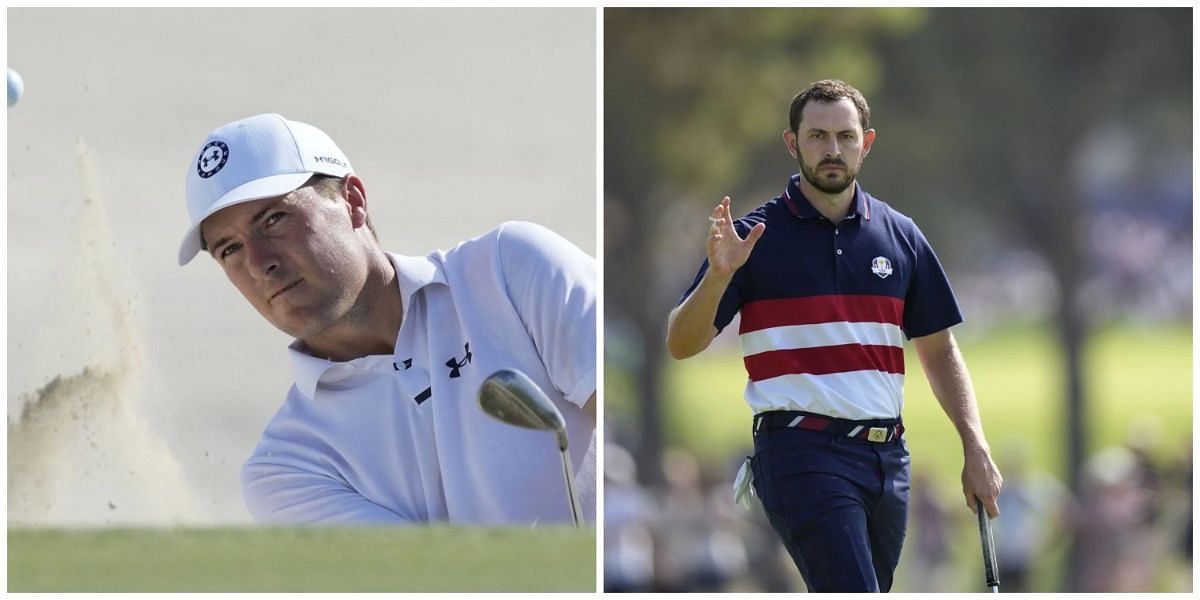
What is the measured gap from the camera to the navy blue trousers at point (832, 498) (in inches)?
174

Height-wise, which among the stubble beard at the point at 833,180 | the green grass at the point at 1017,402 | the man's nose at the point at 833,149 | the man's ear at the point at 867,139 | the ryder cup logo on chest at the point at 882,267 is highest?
the man's ear at the point at 867,139

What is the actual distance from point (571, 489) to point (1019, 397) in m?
12.7

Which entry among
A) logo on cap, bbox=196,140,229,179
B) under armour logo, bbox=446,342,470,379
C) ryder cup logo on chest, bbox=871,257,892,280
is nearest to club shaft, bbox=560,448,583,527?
under armour logo, bbox=446,342,470,379

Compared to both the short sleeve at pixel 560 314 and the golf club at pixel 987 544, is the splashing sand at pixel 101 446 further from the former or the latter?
the golf club at pixel 987 544

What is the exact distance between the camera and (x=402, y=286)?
5.41 m

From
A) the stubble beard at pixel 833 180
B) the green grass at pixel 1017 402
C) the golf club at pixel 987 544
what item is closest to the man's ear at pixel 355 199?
the stubble beard at pixel 833 180

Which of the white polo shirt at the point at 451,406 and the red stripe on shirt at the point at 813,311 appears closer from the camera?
the red stripe on shirt at the point at 813,311

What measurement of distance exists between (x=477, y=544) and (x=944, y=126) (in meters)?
10.2

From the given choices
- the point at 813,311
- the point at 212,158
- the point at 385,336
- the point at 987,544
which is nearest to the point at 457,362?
the point at 385,336

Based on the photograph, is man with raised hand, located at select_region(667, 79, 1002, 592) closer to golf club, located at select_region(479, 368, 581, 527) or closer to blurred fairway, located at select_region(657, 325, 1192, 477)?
golf club, located at select_region(479, 368, 581, 527)

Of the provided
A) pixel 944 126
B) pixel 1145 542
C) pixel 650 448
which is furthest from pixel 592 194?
pixel 944 126

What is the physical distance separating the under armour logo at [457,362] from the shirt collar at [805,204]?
1203mm

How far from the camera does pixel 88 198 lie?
18.0ft

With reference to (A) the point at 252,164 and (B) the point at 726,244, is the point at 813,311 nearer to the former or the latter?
(B) the point at 726,244
